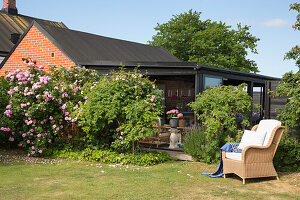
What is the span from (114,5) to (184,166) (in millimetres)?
5186

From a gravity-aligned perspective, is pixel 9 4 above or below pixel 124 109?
above

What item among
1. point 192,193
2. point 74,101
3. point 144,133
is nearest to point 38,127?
point 74,101

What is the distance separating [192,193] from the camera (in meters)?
5.60

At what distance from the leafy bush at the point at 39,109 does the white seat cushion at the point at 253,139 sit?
164 inches

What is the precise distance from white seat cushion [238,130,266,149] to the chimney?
21.7 metres

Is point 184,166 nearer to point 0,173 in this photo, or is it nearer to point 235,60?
point 0,173

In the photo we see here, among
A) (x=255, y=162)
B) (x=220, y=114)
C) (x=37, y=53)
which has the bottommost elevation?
(x=255, y=162)

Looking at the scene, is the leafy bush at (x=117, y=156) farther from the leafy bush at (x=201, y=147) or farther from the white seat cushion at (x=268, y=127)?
the white seat cushion at (x=268, y=127)

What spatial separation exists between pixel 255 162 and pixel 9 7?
22452 mm

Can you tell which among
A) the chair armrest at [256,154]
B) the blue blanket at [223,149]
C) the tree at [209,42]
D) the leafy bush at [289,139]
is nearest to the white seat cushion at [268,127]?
the chair armrest at [256,154]

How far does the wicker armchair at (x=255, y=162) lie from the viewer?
638cm

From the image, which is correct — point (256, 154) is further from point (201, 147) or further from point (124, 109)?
point (124, 109)

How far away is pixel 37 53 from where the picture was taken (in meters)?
12.9

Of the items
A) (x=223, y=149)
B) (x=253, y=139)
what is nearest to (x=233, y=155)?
(x=223, y=149)
